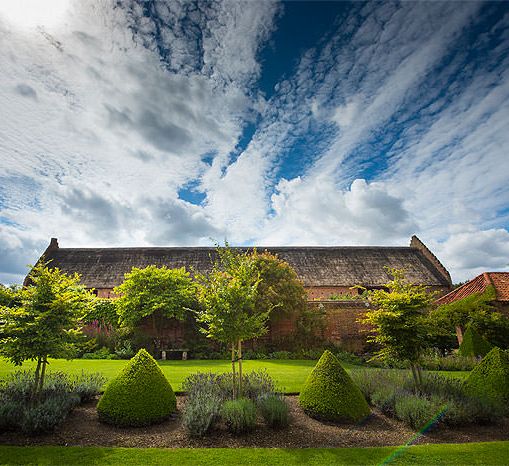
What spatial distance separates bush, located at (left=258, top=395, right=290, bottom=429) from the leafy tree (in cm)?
1067

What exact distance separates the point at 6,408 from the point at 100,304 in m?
13.7

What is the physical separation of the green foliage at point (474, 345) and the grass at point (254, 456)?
9909mm

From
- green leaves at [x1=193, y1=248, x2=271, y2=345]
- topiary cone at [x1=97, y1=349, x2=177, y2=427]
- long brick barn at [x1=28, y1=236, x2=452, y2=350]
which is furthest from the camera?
long brick barn at [x1=28, y1=236, x2=452, y2=350]

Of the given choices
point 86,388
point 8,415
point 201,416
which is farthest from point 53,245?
point 201,416

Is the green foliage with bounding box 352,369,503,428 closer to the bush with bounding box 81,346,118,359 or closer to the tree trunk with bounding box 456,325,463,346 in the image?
the tree trunk with bounding box 456,325,463,346

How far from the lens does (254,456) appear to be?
21.0ft

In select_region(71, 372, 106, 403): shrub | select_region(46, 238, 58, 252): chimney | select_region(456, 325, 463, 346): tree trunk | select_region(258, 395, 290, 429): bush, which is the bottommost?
select_region(258, 395, 290, 429): bush

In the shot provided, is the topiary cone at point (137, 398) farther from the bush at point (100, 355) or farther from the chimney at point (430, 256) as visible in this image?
the chimney at point (430, 256)

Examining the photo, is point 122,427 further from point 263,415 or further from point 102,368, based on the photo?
point 102,368

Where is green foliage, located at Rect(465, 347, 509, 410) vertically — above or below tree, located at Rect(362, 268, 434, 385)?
below

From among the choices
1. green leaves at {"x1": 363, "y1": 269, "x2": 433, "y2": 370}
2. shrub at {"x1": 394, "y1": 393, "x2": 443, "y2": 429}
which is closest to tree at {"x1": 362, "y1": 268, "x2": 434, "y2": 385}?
green leaves at {"x1": 363, "y1": 269, "x2": 433, "y2": 370}

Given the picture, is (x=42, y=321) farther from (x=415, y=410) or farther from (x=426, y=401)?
(x=426, y=401)

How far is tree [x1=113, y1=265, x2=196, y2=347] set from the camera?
19047 mm

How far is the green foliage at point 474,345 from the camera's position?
15.4 m
